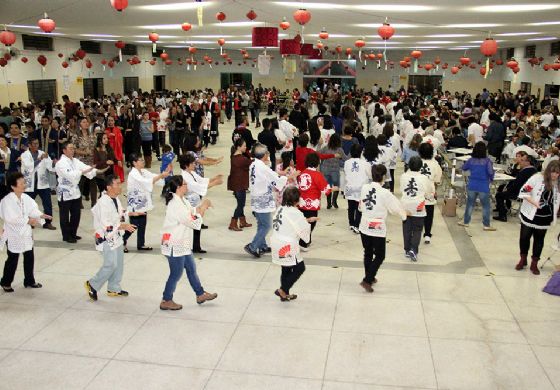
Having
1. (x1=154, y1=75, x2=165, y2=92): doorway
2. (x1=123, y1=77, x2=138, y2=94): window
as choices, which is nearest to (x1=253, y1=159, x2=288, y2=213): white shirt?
(x1=123, y1=77, x2=138, y2=94): window

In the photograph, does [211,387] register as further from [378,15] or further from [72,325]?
[378,15]

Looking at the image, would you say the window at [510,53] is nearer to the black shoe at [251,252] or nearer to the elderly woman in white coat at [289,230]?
the black shoe at [251,252]

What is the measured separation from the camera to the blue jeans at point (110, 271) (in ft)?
18.1

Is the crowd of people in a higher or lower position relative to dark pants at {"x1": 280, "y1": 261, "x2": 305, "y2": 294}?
higher

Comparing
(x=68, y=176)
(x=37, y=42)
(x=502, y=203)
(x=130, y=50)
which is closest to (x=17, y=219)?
(x=68, y=176)

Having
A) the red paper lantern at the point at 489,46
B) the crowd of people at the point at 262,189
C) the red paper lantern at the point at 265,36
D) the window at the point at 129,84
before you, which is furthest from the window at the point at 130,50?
the red paper lantern at the point at 489,46

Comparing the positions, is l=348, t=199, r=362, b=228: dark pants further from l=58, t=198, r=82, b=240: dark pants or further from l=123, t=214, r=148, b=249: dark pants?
l=58, t=198, r=82, b=240: dark pants

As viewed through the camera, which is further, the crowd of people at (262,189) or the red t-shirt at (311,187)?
the red t-shirt at (311,187)

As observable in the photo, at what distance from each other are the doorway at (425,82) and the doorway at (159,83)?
17.4 m

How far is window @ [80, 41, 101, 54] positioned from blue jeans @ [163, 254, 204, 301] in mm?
22726

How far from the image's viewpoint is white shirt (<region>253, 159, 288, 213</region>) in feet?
22.5

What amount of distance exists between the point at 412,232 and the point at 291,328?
264 centimetres

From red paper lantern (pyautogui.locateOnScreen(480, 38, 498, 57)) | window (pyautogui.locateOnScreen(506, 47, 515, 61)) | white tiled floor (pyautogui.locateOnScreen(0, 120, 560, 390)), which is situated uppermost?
window (pyautogui.locateOnScreen(506, 47, 515, 61))

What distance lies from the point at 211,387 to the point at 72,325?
1816mm
